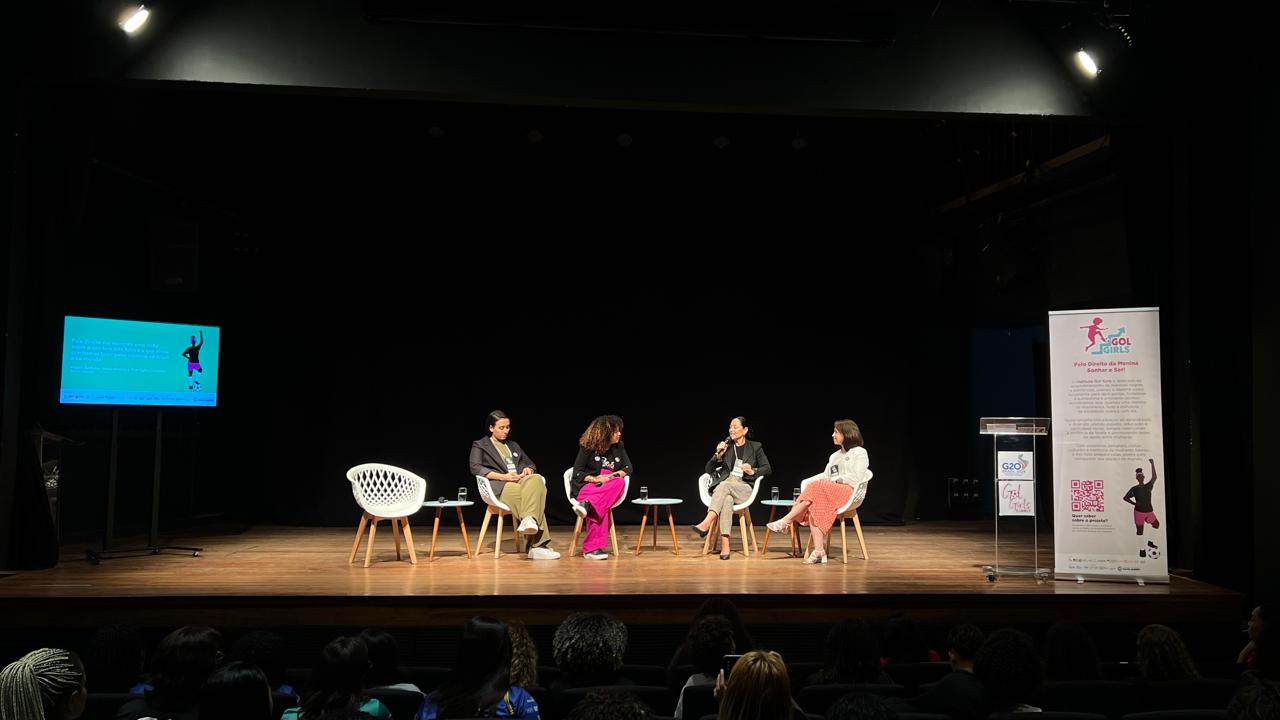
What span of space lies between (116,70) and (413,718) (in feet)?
15.5

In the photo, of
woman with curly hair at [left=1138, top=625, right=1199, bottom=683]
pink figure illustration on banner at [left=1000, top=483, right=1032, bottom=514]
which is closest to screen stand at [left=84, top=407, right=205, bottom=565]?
woman with curly hair at [left=1138, top=625, right=1199, bottom=683]

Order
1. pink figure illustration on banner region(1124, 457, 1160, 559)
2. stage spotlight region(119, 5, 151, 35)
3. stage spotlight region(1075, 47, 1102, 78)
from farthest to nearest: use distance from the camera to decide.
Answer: stage spotlight region(1075, 47, 1102, 78) < pink figure illustration on banner region(1124, 457, 1160, 559) < stage spotlight region(119, 5, 151, 35)

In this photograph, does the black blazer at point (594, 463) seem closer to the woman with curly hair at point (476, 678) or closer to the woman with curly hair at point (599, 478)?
the woman with curly hair at point (599, 478)

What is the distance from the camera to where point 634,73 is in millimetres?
6367

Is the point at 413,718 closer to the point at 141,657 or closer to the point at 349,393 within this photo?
the point at 141,657

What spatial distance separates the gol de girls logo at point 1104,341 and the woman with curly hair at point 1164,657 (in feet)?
9.14

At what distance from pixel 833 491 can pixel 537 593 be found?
2665 millimetres

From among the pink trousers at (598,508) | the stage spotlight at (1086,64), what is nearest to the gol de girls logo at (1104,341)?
the stage spotlight at (1086,64)

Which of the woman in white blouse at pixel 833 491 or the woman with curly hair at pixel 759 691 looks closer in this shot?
the woman with curly hair at pixel 759 691

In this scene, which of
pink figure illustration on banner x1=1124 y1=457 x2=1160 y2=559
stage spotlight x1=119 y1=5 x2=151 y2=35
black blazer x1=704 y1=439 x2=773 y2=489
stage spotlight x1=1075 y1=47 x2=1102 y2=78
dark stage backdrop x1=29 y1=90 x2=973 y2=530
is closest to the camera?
stage spotlight x1=119 y1=5 x2=151 y2=35

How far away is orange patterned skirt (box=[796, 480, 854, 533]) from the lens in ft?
24.1

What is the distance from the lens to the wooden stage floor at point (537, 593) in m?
5.52

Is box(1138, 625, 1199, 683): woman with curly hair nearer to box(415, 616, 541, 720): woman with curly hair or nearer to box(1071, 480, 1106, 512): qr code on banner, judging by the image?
box(415, 616, 541, 720): woman with curly hair

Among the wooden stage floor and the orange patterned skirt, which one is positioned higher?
the orange patterned skirt
